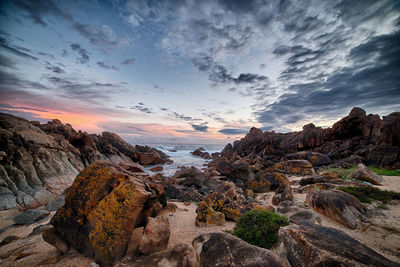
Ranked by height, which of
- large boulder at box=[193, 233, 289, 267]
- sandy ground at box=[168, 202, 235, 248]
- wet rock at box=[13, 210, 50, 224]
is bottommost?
wet rock at box=[13, 210, 50, 224]

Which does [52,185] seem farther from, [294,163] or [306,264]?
[294,163]

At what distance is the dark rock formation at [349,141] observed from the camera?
19.6 m

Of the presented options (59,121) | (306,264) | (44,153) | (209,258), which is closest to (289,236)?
(306,264)

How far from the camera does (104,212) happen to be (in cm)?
457

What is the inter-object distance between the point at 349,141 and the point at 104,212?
3948 cm

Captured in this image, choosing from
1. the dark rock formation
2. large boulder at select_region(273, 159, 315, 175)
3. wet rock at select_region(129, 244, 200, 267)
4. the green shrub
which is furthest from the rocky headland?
the dark rock formation

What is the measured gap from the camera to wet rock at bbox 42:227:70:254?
15.3 feet

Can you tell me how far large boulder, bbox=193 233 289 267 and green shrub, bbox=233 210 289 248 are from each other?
1784 mm

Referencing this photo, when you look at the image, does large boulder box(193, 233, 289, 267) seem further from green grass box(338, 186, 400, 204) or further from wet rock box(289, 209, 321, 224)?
green grass box(338, 186, 400, 204)

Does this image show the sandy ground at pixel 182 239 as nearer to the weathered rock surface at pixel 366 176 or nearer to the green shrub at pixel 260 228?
the green shrub at pixel 260 228

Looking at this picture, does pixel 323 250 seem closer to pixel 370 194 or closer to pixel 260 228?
pixel 260 228

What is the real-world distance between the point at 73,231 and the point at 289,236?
20.8 feet

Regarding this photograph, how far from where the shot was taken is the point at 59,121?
25297 mm

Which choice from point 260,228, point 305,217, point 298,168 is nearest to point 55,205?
point 260,228
